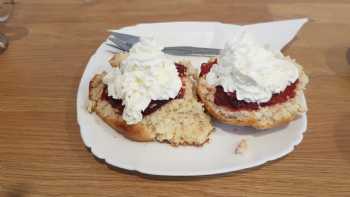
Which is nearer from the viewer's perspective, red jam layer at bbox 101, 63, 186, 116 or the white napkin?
red jam layer at bbox 101, 63, 186, 116

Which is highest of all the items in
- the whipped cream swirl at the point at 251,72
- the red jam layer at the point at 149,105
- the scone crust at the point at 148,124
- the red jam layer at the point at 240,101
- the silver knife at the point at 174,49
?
the whipped cream swirl at the point at 251,72

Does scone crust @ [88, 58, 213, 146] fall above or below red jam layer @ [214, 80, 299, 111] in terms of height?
below

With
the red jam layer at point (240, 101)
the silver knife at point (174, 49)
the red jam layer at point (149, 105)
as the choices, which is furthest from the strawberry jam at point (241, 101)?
the silver knife at point (174, 49)

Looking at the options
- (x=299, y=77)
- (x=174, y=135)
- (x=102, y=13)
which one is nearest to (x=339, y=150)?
(x=299, y=77)

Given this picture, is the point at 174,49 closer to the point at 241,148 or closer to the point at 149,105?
the point at 149,105

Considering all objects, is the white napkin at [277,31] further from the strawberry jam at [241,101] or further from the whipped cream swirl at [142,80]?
the whipped cream swirl at [142,80]

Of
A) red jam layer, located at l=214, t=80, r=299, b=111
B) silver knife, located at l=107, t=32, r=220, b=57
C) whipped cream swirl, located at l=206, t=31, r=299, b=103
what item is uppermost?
whipped cream swirl, located at l=206, t=31, r=299, b=103

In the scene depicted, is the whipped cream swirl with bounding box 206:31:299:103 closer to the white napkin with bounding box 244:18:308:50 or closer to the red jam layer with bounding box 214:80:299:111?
the red jam layer with bounding box 214:80:299:111

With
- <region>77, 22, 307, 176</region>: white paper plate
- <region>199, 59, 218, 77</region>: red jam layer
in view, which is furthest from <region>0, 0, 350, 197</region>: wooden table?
<region>199, 59, 218, 77</region>: red jam layer
